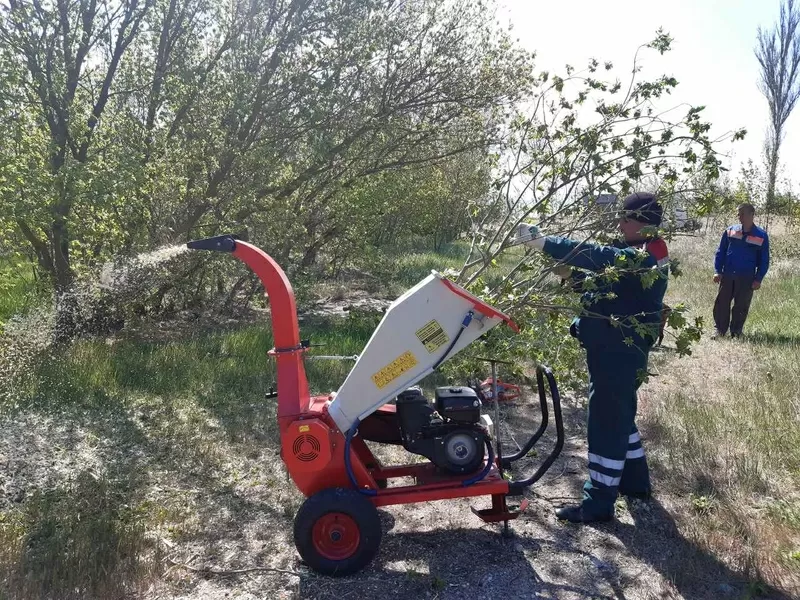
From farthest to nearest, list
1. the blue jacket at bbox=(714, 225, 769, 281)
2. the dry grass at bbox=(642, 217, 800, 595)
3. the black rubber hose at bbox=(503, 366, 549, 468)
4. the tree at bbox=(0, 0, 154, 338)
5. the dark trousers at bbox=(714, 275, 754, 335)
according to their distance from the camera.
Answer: the dark trousers at bbox=(714, 275, 754, 335) < the blue jacket at bbox=(714, 225, 769, 281) < the tree at bbox=(0, 0, 154, 338) < the black rubber hose at bbox=(503, 366, 549, 468) < the dry grass at bbox=(642, 217, 800, 595)

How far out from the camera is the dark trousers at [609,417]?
403 cm

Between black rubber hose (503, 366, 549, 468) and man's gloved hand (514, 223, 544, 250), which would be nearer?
Result: man's gloved hand (514, 223, 544, 250)

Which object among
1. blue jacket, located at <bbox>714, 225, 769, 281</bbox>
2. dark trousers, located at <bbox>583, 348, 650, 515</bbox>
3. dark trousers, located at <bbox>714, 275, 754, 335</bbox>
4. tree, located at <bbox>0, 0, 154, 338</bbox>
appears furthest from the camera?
dark trousers, located at <bbox>714, 275, 754, 335</bbox>

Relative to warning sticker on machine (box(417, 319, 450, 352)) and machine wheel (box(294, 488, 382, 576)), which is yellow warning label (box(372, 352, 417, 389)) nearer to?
warning sticker on machine (box(417, 319, 450, 352))

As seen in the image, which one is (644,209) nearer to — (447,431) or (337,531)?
(447,431)

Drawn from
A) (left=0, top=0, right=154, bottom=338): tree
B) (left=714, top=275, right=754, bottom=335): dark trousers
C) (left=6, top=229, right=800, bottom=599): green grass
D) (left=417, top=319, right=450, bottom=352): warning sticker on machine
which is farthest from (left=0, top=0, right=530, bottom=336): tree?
(left=417, top=319, right=450, bottom=352): warning sticker on machine

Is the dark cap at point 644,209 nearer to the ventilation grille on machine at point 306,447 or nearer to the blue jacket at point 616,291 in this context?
the blue jacket at point 616,291

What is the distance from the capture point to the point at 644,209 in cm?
407

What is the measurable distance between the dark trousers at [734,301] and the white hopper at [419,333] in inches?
272

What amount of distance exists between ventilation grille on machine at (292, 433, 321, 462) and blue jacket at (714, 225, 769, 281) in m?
7.51

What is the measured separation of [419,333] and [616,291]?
143 centimetres

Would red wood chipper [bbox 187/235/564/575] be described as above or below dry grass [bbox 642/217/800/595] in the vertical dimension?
above

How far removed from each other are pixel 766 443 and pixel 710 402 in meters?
1.28

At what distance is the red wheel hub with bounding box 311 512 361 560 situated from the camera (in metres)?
3.52
